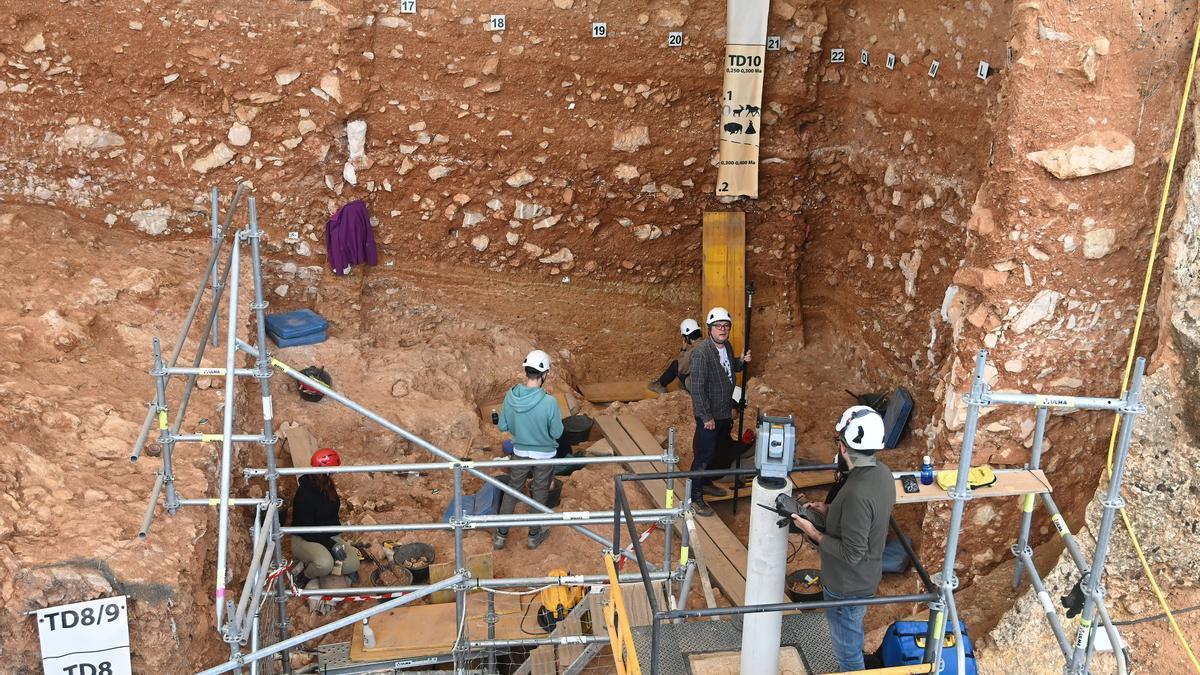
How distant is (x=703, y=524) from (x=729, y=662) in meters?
3.36

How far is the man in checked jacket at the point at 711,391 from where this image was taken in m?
8.77

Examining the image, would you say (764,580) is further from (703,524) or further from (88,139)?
(88,139)

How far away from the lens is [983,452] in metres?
7.44

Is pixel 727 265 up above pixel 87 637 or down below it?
above

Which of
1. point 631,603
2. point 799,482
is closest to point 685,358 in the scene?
point 799,482

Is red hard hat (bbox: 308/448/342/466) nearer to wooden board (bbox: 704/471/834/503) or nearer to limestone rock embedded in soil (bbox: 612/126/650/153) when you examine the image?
wooden board (bbox: 704/471/834/503)

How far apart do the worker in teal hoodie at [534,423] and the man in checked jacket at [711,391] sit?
48.9 inches

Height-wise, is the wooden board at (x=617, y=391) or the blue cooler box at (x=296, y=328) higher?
the blue cooler box at (x=296, y=328)

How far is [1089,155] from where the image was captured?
267 inches

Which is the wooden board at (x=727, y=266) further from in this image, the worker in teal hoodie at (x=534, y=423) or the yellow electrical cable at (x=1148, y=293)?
the yellow electrical cable at (x=1148, y=293)

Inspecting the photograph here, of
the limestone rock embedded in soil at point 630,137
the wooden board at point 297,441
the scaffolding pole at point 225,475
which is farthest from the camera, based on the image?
the limestone rock embedded in soil at point 630,137

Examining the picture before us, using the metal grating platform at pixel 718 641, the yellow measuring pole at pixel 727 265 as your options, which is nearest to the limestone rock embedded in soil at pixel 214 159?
the yellow measuring pole at pixel 727 265

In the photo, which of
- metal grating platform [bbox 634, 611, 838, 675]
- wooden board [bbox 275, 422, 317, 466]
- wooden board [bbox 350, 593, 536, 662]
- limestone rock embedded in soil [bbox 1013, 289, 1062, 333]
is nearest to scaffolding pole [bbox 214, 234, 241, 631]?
wooden board [bbox 350, 593, 536, 662]

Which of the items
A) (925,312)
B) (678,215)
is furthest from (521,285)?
(925,312)
